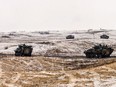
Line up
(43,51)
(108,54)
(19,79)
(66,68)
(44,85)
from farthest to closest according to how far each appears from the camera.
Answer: (43,51), (108,54), (66,68), (19,79), (44,85)

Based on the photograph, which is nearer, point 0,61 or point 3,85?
point 3,85

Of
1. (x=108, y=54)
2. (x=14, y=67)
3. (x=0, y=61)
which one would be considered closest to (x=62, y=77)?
(x=14, y=67)

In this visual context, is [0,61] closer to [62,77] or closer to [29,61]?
[29,61]

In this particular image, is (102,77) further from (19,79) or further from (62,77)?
(19,79)

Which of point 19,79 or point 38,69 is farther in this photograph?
point 38,69

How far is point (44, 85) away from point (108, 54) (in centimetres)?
2633

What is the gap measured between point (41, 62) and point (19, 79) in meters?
12.5

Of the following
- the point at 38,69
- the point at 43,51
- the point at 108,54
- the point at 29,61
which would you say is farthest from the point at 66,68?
the point at 43,51

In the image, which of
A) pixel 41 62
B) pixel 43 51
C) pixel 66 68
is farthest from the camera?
pixel 43 51

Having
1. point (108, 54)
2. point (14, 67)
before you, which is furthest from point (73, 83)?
point (108, 54)

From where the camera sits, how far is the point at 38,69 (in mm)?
44906

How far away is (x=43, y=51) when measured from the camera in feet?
227

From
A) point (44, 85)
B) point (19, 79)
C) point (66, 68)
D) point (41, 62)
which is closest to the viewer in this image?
point (44, 85)

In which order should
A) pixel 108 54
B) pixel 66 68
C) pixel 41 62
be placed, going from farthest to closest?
pixel 108 54, pixel 41 62, pixel 66 68
